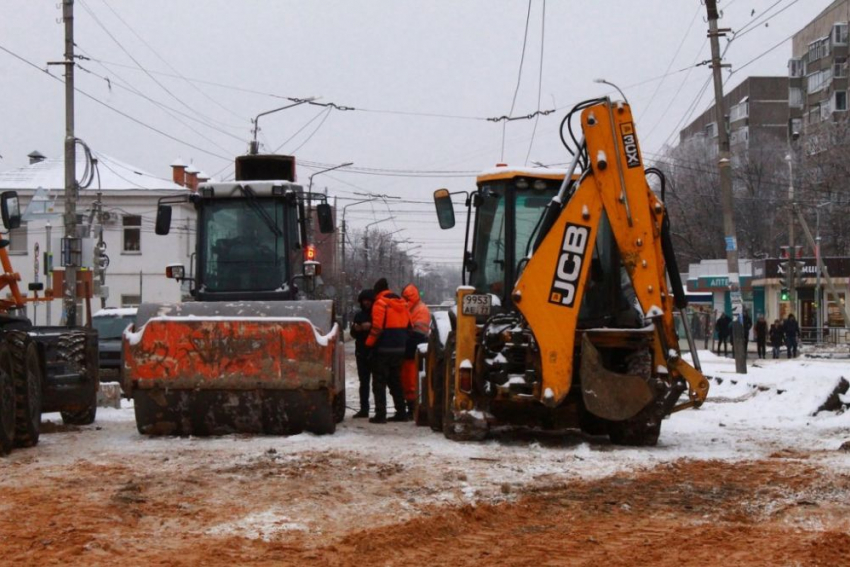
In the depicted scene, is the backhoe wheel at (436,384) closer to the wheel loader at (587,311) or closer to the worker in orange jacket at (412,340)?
the wheel loader at (587,311)

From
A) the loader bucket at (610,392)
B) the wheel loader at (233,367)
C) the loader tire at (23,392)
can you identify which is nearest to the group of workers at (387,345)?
the wheel loader at (233,367)

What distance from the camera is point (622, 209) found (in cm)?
1109

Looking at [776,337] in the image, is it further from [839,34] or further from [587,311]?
[839,34]

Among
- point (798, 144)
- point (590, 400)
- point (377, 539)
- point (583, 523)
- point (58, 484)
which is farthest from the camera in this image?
point (798, 144)

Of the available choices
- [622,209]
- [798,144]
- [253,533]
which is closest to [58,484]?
[253,533]

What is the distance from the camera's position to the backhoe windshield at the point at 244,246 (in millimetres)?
14383

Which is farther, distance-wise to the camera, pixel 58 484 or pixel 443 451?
pixel 443 451

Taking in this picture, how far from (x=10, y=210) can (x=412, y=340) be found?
19.0 feet

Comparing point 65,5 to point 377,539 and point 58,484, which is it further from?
point 377,539

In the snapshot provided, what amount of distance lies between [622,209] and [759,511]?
3.91m

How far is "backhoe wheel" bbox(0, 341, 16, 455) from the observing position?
10.7 meters

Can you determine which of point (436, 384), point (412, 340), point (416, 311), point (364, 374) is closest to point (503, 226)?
Result: point (436, 384)

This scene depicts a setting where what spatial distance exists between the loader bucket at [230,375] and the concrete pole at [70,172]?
13.0 metres

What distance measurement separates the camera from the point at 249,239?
14539 mm
